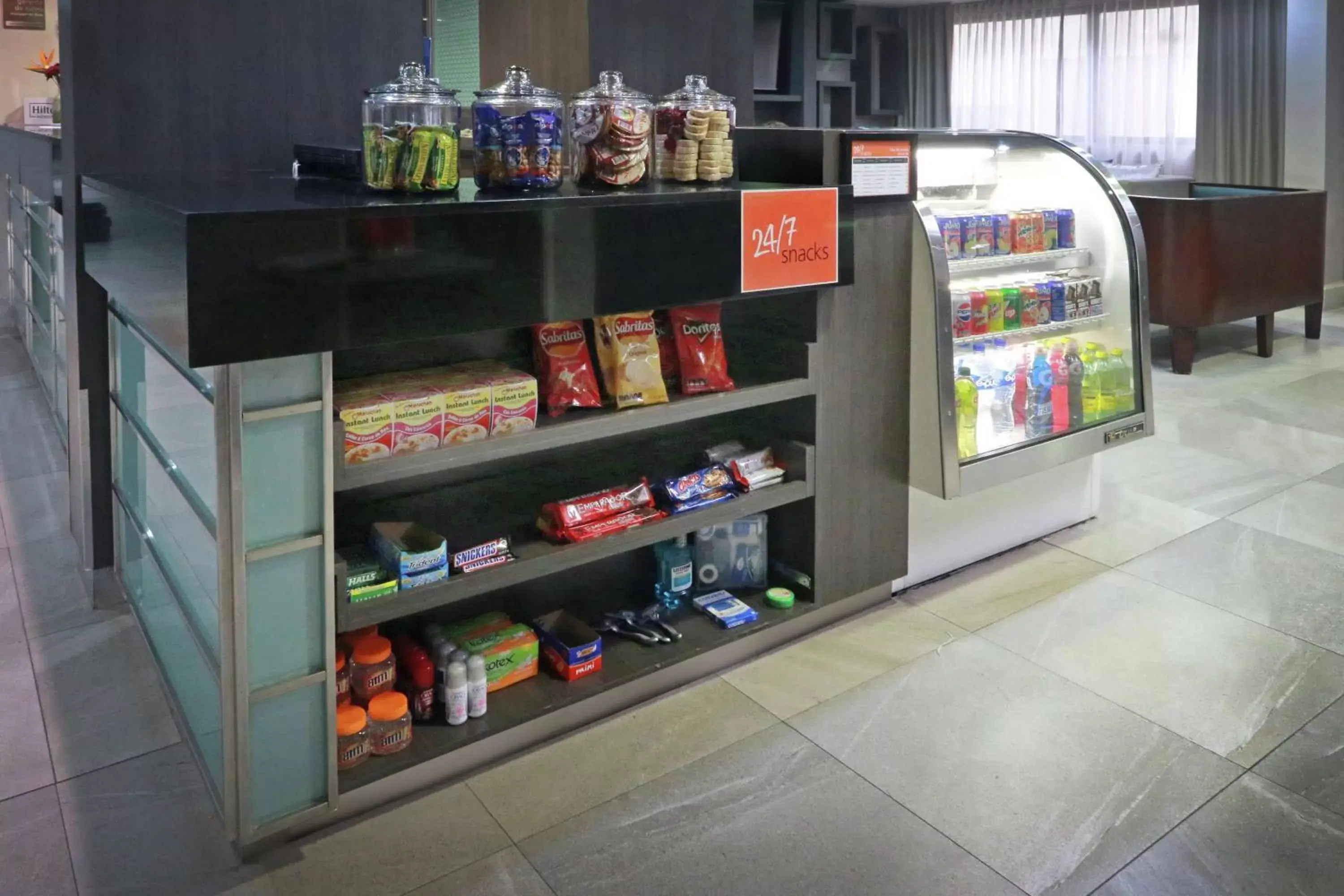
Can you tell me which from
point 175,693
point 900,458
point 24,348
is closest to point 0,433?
point 24,348

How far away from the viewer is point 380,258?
1676 mm

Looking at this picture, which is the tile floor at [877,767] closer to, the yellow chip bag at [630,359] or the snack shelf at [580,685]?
the snack shelf at [580,685]

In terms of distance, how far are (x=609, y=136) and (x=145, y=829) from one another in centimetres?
160

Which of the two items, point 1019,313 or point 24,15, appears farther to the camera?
point 24,15

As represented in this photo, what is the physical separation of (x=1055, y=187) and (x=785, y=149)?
119cm

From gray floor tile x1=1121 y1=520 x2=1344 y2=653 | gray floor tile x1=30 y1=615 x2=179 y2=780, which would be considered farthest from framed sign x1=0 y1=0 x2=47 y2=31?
gray floor tile x1=1121 y1=520 x2=1344 y2=653

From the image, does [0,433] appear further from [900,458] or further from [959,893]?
[959,893]

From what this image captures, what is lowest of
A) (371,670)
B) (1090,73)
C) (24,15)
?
(371,670)

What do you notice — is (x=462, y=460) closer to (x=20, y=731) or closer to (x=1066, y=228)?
(x=20, y=731)

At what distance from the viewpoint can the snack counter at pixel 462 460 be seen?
169 centimetres

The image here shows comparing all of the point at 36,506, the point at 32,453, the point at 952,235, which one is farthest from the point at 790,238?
the point at 32,453

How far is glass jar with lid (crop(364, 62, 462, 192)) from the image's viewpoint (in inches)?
72.1

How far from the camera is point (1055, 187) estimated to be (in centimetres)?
331

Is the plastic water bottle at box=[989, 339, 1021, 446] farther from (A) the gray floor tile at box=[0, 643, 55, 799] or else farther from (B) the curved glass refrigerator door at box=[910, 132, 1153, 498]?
(A) the gray floor tile at box=[0, 643, 55, 799]
